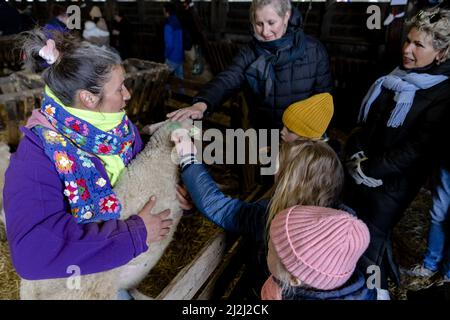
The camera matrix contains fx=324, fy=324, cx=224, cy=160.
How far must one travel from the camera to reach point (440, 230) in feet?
8.71

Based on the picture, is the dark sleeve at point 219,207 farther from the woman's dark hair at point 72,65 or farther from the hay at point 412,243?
the hay at point 412,243

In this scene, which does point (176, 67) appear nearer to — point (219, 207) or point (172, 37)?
point (172, 37)

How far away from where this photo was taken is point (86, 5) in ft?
36.2

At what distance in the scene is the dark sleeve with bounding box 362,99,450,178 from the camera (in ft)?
6.53

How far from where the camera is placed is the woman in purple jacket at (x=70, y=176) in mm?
1152

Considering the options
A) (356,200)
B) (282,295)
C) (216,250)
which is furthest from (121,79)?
(356,200)

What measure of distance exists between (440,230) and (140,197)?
247 cm

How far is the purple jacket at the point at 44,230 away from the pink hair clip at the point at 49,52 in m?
0.30

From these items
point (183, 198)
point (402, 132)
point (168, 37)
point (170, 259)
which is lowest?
point (170, 259)

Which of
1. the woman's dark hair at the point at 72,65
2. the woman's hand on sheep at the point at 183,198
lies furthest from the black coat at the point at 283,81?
the woman's dark hair at the point at 72,65

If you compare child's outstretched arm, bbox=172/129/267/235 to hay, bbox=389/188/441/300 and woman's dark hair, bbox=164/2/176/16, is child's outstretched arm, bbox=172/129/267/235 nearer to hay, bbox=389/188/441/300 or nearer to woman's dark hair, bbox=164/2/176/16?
hay, bbox=389/188/441/300

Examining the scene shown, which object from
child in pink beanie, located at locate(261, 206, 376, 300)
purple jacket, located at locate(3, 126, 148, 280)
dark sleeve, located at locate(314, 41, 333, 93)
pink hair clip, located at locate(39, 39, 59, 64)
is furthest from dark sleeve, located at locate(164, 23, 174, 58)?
child in pink beanie, located at locate(261, 206, 376, 300)

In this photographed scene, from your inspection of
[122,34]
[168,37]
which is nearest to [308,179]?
[168,37]
